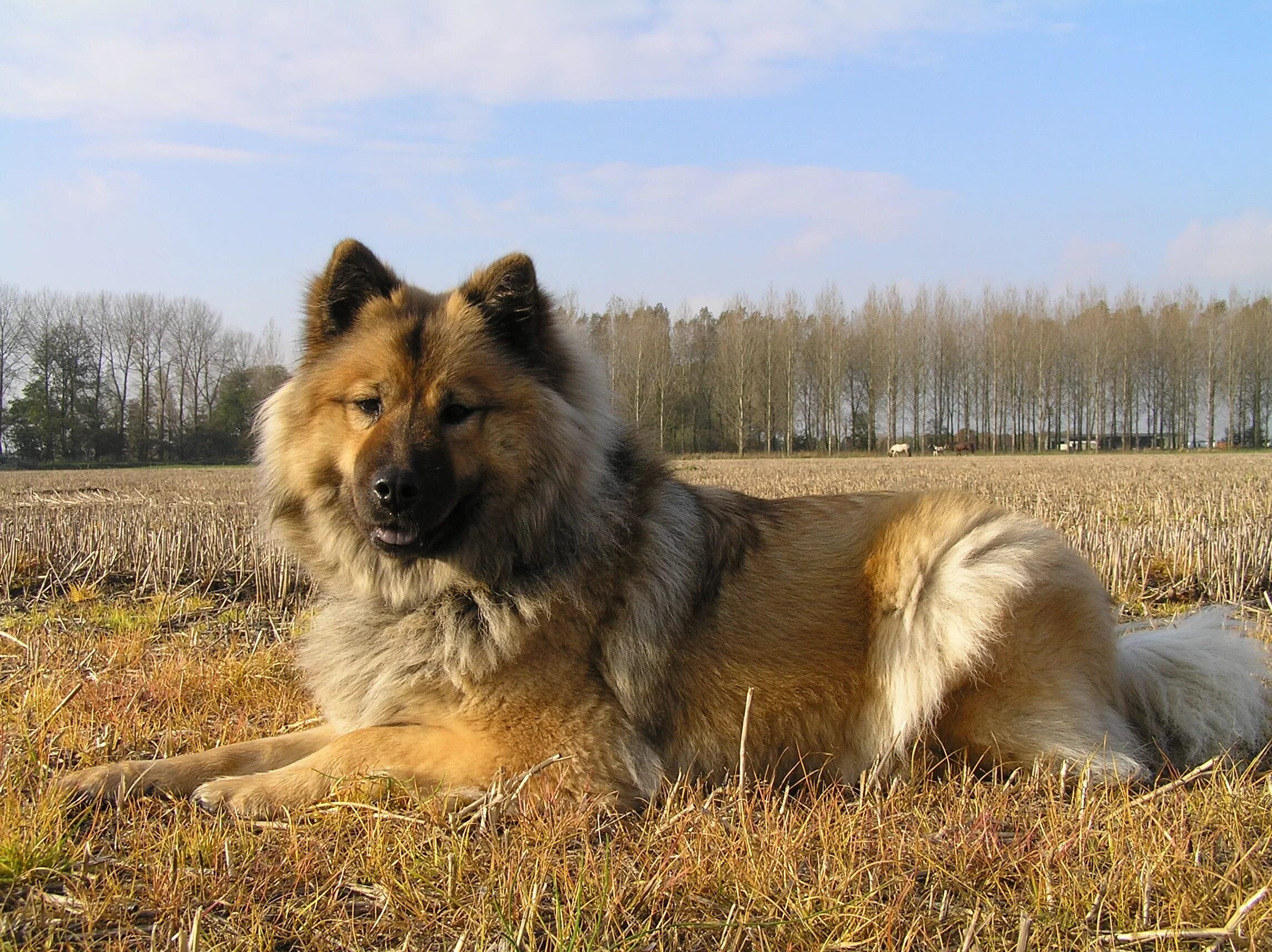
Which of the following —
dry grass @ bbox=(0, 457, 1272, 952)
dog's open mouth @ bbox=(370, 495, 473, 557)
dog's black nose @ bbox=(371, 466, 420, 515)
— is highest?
dog's black nose @ bbox=(371, 466, 420, 515)

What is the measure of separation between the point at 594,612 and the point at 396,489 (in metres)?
0.88

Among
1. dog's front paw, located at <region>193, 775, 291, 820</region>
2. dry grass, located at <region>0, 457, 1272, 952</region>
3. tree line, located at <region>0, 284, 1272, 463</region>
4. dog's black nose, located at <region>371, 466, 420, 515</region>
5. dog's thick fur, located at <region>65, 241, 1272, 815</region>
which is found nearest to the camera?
dry grass, located at <region>0, 457, 1272, 952</region>

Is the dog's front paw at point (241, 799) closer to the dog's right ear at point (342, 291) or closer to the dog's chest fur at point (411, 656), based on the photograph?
the dog's chest fur at point (411, 656)

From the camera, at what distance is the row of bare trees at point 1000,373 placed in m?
59.3

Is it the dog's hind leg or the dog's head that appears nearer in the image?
the dog's hind leg

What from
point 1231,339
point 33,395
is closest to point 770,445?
point 1231,339

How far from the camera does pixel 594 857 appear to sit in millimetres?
2438

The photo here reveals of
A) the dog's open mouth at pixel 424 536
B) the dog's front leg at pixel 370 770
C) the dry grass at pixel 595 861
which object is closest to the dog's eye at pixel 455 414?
the dog's open mouth at pixel 424 536

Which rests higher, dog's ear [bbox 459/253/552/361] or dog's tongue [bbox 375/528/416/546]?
dog's ear [bbox 459/253/552/361]

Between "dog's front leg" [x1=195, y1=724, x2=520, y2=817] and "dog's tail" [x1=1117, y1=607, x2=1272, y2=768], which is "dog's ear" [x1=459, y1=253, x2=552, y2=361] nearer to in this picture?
"dog's front leg" [x1=195, y1=724, x2=520, y2=817]

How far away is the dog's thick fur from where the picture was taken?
3076mm

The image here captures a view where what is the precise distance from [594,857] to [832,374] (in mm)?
61417

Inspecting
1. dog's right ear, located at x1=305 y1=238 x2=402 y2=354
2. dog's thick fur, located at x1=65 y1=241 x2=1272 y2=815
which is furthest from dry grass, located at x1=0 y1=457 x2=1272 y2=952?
dog's right ear, located at x1=305 y1=238 x2=402 y2=354

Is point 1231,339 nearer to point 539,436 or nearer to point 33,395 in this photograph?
point 539,436
